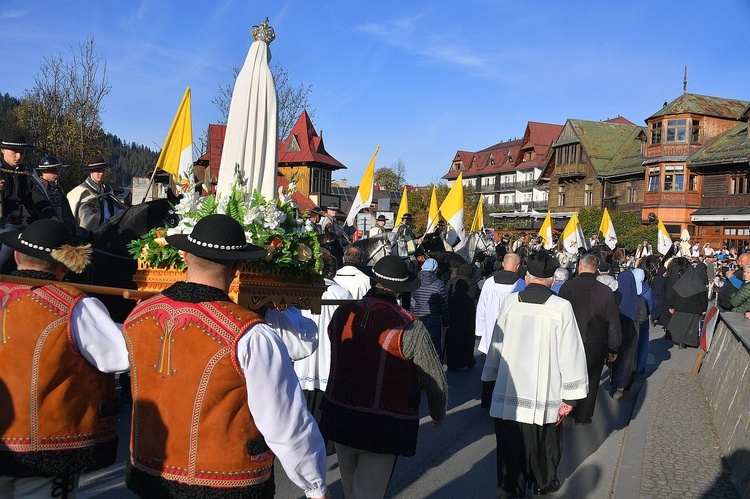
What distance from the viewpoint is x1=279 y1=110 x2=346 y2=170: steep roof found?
177ft

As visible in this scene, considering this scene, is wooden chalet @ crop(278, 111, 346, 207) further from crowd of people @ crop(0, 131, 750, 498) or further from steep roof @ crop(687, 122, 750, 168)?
crowd of people @ crop(0, 131, 750, 498)

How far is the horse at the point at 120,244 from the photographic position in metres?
7.07

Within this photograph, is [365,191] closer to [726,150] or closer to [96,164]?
[96,164]

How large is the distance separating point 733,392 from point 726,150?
4404 centimetres

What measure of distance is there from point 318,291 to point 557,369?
8.93 ft

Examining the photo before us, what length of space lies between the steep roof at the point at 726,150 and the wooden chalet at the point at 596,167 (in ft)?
19.9

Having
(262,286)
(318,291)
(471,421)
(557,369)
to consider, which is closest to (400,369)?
(318,291)

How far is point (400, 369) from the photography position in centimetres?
465

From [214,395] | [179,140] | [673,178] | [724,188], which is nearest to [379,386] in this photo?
[214,395]

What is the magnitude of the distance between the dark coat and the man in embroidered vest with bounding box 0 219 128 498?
6185 mm

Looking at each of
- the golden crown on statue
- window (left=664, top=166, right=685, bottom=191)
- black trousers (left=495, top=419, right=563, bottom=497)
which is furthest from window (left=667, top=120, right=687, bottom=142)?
the golden crown on statue

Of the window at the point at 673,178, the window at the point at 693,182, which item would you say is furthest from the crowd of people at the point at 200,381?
the window at the point at 673,178

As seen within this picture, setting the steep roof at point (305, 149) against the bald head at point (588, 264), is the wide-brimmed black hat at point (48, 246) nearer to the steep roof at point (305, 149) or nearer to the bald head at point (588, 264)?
the bald head at point (588, 264)

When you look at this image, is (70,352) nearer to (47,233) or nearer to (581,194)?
(47,233)
